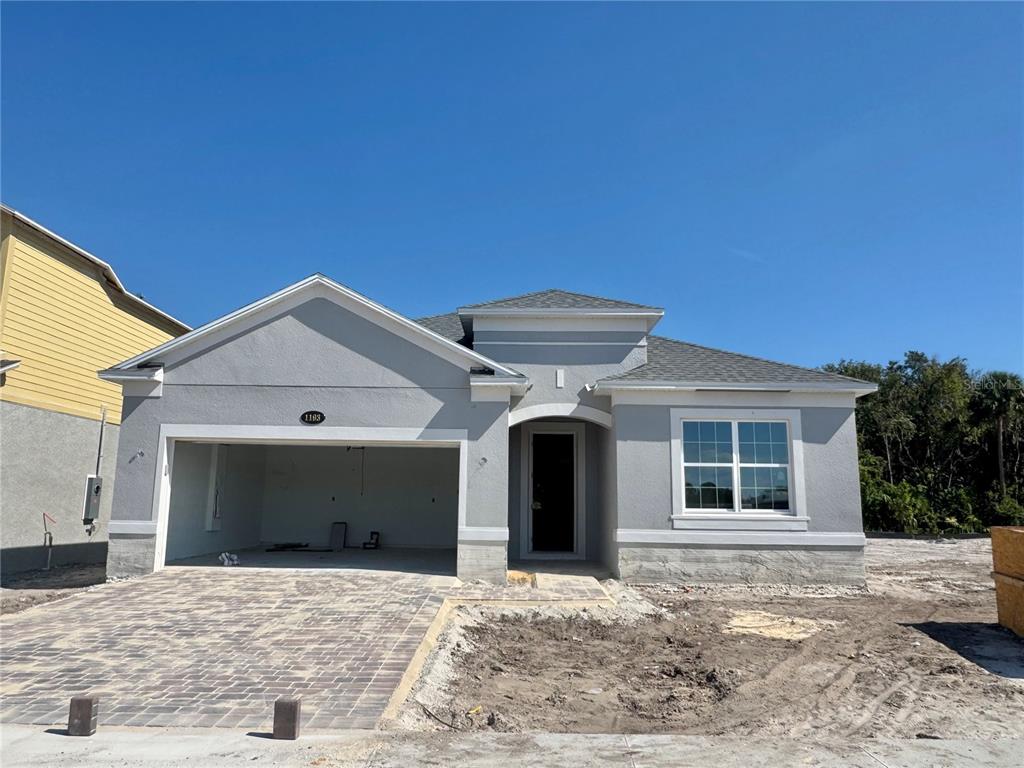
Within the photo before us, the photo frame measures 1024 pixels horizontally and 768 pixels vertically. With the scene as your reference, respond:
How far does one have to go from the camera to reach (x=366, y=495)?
17.3 m

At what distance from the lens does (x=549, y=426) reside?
15.6 meters

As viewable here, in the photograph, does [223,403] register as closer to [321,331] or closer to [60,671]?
[321,331]

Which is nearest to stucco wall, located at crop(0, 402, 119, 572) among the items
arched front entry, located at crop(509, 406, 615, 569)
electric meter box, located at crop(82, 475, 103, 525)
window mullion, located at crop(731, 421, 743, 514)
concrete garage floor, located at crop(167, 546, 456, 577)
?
electric meter box, located at crop(82, 475, 103, 525)

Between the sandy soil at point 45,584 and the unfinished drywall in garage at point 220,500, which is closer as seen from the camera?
the sandy soil at point 45,584

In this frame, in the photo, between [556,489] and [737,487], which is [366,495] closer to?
[556,489]

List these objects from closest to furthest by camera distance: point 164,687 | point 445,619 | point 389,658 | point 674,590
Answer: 1. point 164,687
2. point 389,658
3. point 445,619
4. point 674,590

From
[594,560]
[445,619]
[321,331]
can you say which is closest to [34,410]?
[321,331]

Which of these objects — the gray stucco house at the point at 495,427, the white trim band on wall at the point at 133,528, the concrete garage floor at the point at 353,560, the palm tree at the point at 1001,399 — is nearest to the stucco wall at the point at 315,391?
the gray stucco house at the point at 495,427

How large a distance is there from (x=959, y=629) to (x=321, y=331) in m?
11.6

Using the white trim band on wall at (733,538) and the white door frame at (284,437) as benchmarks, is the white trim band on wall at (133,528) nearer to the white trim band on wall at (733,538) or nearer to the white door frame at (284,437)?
the white door frame at (284,437)

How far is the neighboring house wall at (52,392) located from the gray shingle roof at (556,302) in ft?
31.2

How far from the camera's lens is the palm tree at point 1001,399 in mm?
28047

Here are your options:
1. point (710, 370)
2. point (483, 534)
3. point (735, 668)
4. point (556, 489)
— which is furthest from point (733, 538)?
point (735, 668)

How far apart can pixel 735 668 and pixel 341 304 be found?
360 inches
